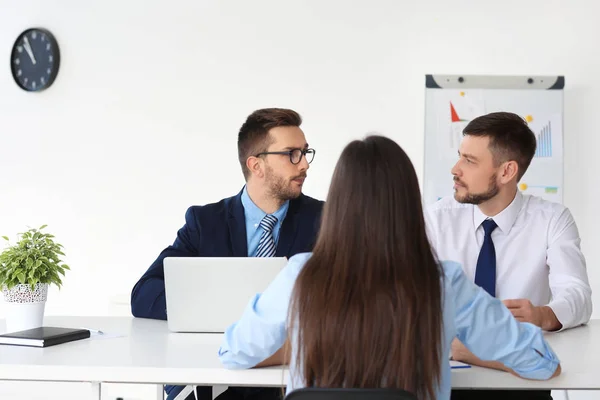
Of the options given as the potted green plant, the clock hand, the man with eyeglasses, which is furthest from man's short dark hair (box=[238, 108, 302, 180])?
the clock hand

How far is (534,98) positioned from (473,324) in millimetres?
2791

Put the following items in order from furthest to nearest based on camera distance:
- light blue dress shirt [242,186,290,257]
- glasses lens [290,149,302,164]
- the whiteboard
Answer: the whiteboard, glasses lens [290,149,302,164], light blue dress shirt [242,186,290,257]

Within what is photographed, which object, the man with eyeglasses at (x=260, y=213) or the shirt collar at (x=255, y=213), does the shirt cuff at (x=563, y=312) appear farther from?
the shirt collar at (x=255, y=213)

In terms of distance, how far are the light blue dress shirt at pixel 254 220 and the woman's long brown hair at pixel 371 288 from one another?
128cm

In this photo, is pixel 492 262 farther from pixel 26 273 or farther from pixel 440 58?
pixel 440 58

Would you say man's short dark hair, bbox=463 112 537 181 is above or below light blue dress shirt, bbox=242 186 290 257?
above

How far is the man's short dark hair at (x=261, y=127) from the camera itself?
2.86m

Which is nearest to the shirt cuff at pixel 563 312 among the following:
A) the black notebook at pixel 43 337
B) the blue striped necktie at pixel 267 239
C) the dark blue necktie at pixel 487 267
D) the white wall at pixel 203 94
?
the dark blue necktie at pixel 487 267

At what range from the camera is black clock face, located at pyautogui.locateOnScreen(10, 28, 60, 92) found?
15.2ft

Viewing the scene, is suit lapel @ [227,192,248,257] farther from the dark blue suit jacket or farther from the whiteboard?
the whiteboard

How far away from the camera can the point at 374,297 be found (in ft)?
4.45

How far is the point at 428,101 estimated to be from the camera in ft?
13.4

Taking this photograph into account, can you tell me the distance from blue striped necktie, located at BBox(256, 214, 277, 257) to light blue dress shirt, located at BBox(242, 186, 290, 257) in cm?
2

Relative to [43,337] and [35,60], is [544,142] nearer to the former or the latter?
[43,337]
